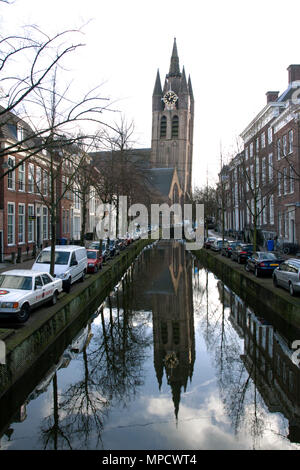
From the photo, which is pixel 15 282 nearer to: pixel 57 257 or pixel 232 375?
pixel 57 257

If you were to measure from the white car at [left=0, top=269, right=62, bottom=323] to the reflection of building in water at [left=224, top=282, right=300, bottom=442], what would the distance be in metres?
6.14

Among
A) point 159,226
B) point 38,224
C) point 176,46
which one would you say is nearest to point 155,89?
point 176,46

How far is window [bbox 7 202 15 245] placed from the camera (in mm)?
28270

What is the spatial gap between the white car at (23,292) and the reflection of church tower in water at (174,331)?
3.75m

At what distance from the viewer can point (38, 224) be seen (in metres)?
34.6

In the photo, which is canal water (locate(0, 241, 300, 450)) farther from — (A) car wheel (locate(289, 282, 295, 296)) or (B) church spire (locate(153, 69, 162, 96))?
(B) church spire (locate(153, 69, 162, 96))

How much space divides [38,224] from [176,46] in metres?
91.7

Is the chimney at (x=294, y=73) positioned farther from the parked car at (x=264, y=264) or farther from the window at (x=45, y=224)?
the window at (x=45, y=224)

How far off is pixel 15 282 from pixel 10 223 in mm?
18339

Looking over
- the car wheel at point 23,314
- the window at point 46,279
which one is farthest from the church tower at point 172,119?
the car wheel at point 23,314

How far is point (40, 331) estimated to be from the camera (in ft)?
32.3

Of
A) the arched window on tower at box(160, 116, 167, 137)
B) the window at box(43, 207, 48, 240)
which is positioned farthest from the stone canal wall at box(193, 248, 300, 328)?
the arched window on tower at box(160, 116, 167, 137)

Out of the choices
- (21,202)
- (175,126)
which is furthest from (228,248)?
(175,126)
